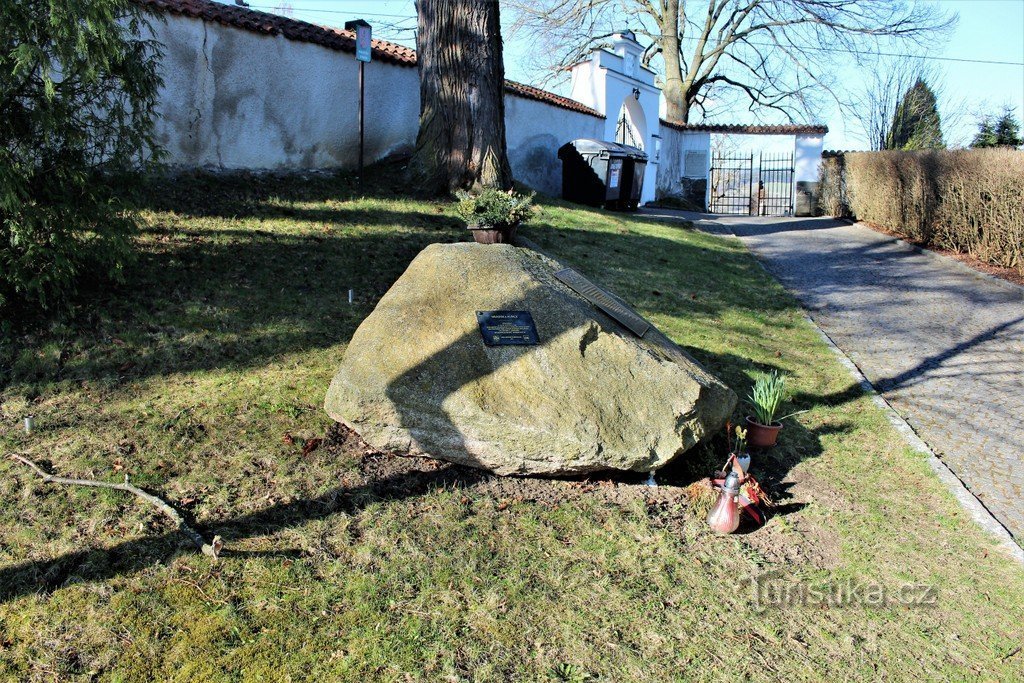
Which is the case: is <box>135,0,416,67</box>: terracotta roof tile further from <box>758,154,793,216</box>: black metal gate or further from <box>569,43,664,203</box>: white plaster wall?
<box>758,154,793,216</box>: black metal gate

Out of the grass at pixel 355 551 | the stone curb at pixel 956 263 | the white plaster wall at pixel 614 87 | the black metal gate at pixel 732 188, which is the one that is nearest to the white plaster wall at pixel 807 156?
the black metal gate at pixel 732 188

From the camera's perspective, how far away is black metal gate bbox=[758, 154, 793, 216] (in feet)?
92.7

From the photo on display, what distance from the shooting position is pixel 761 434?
555 centimetres

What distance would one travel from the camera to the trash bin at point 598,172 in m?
17.5

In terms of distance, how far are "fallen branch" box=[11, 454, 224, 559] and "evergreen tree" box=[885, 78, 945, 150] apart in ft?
99.8

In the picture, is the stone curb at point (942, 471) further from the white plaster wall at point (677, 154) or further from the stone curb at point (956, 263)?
the white plaster wall at point (677, 154)

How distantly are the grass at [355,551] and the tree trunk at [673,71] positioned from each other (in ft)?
89.8

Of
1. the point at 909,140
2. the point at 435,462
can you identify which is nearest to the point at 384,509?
the point at 435,462

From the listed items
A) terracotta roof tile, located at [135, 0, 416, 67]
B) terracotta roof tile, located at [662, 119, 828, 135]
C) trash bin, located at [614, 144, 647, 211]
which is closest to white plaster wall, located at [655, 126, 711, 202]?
terracotta roof tile, located at [662, 119, 828, 135]

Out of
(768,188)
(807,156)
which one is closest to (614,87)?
(807,156)

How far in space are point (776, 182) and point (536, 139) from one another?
15581 millimetres

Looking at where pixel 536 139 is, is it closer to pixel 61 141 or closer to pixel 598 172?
pixel 598 172

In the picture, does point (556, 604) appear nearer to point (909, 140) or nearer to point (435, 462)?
point (435, 462)

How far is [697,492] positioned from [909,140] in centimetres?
2816
